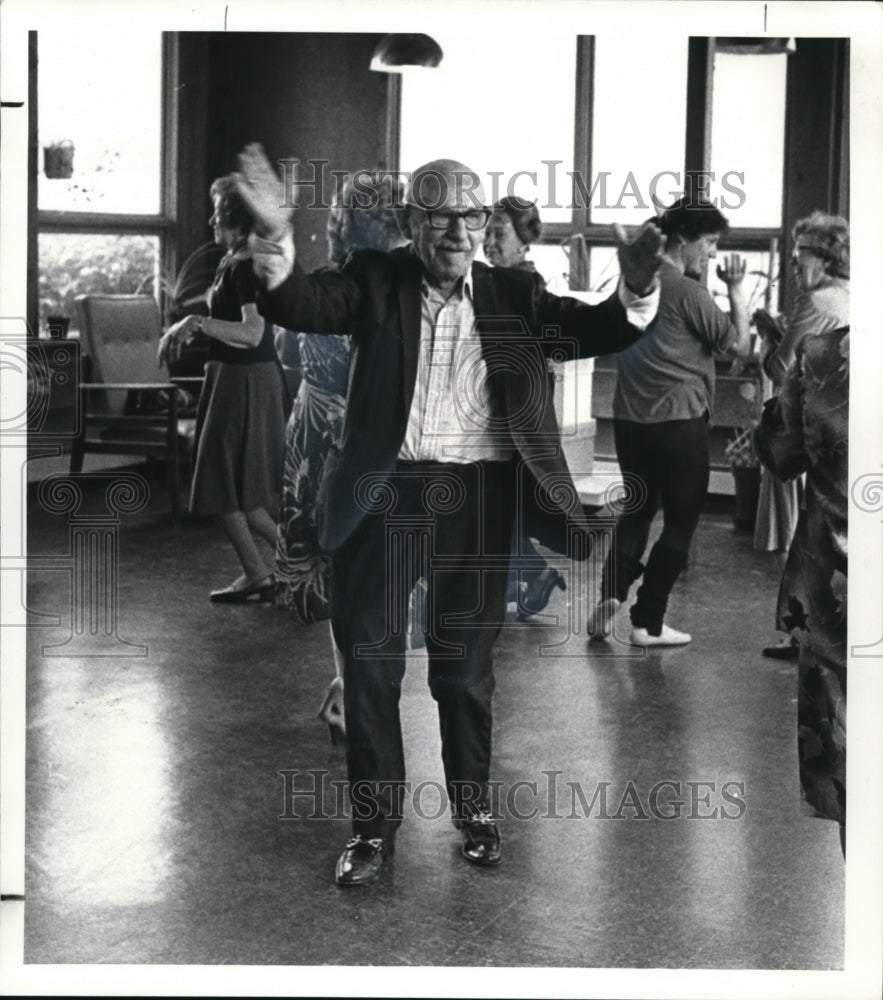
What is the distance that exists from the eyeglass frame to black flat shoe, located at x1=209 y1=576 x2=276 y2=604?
90 centimetres

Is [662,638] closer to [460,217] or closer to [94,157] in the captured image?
[460,217]

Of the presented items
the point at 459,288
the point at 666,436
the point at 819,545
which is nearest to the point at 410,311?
the point at 459,288

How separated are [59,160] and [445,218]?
2.73 ft

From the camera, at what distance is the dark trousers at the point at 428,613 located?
475 centimetres

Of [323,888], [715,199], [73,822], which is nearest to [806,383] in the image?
[715,199]

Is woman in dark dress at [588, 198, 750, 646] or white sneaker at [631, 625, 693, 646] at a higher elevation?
woman in dark dress at [588, 198, 750, 646]

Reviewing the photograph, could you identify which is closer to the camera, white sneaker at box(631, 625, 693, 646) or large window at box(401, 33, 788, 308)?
large window at box(401, 33, 788, 308)

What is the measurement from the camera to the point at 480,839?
189 inches

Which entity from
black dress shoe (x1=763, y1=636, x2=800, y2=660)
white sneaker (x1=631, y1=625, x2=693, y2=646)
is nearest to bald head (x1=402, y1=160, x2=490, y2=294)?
white sneaker (x1=631, y1=625, x2=693, y2=646)

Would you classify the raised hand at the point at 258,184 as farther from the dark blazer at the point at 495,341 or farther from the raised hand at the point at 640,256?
the raised hand at the point at 640,256

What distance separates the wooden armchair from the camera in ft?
15.4

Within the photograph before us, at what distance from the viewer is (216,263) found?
473cm

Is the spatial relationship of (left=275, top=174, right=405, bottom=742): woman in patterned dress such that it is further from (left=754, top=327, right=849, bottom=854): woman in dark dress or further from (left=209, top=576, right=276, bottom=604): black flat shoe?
(left=754, top=327, right=849, bottom=854): woman in dark dress

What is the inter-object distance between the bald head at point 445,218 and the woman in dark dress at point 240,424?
38cm
